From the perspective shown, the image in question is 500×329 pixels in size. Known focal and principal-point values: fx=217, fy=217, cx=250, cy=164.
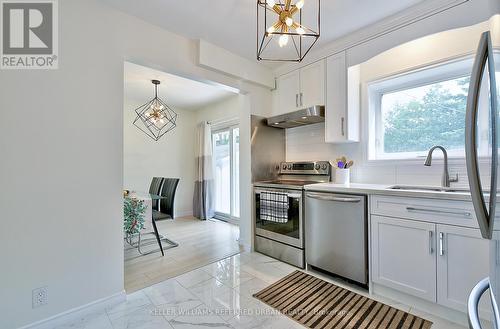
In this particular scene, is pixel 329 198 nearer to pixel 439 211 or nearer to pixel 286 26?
pixel 439 211

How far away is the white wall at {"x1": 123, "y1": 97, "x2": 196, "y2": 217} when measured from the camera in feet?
14.4

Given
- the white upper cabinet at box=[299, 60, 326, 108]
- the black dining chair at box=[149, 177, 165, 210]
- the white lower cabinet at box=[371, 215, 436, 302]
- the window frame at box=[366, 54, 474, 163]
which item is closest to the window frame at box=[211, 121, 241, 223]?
the black dining chair at box=[149, 177, 165, 210]

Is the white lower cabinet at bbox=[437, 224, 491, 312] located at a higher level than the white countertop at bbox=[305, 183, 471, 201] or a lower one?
lower

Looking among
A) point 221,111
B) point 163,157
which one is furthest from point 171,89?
point 163,157

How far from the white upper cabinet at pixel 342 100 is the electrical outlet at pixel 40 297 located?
2.84 m

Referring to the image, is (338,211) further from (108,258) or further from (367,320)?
(108,258)

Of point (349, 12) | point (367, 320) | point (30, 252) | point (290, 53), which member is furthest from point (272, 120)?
point (30, 252)

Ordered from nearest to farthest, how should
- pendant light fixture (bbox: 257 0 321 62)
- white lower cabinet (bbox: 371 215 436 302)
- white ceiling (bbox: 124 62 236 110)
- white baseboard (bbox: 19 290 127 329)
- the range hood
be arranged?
pendant light fixture (bbox: 257 0 321 62) < white baseboard (bbox: 19 290 127 329) < white lower cabinet (bbox: 371 215 436 302) < the range hood < white ceiling (bbox: 124 62 236 110)

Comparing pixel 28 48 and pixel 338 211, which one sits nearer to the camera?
pixel 28 48

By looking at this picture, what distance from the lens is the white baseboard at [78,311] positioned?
1512 mm

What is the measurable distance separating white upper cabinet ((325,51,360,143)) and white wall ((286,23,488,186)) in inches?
5.1

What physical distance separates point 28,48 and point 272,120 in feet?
7.75

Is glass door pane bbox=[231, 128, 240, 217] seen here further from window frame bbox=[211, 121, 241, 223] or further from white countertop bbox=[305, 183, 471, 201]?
white countertop bbox=[305, 183, 471, 201]

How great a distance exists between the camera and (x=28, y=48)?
5.07ft
